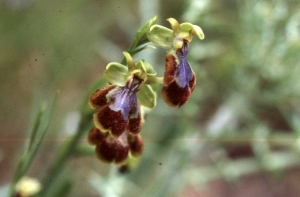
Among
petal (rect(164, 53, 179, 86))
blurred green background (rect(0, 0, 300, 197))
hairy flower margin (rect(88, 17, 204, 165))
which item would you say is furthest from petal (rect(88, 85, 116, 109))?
blurred green background (rect(0, 0, 300, 197))

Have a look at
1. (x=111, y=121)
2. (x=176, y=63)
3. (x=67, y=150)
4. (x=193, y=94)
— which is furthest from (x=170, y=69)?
(x=193, y=94)

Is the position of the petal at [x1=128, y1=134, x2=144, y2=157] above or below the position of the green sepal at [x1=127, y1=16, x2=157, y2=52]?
below

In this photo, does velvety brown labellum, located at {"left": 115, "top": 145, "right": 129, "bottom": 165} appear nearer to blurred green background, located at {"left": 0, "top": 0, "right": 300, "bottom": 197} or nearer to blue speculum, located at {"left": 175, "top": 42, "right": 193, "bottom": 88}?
blue speculum, located at {"left": 175, "top": 42, "right": 193, "bottom": 88}

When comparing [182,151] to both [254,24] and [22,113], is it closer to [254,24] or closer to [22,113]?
[254,24]

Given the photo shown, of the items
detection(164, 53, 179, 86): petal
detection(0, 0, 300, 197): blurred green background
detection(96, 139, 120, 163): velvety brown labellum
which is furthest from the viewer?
detection(0, 0, 300, 197): blurred green background

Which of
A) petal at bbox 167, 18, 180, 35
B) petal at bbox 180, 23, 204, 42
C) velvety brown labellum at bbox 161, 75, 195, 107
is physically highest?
petal at bbox 180, 23, 204, 42

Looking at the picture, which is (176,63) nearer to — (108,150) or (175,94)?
(175,94)

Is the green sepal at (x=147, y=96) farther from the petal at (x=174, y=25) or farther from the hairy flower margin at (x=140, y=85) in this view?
the petal at (x=174, y=25)
